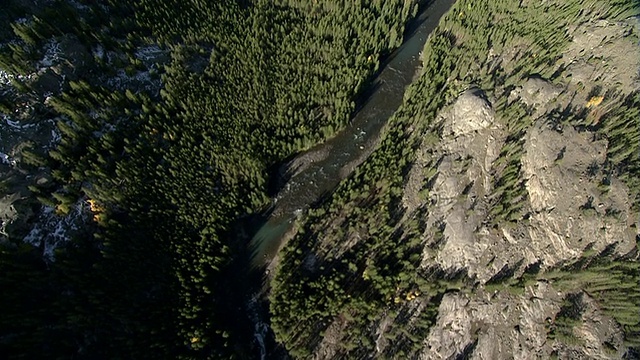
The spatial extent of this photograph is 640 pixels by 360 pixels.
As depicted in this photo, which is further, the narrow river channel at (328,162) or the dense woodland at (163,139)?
the narrow river channel at (328,162)

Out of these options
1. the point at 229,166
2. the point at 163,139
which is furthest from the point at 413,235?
the point at 163,139

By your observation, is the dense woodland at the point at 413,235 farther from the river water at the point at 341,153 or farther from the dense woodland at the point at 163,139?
the dense woodland at the point at 163,139

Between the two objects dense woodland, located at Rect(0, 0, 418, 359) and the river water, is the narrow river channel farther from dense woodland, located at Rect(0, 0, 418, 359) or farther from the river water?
dense woodland, located at Rect(0, 0, 418, 359)

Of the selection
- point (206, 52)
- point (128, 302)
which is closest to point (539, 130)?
point (206, 52)

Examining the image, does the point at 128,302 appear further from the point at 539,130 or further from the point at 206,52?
the point at 539,130

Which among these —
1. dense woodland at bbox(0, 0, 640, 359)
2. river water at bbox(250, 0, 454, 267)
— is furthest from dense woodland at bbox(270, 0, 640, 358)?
river water at bbox(250, 0, 454, 267)

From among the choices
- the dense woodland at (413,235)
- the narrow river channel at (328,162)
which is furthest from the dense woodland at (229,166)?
the narrow river channel at (328,162)

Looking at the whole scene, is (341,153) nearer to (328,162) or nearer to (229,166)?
(328,162)
